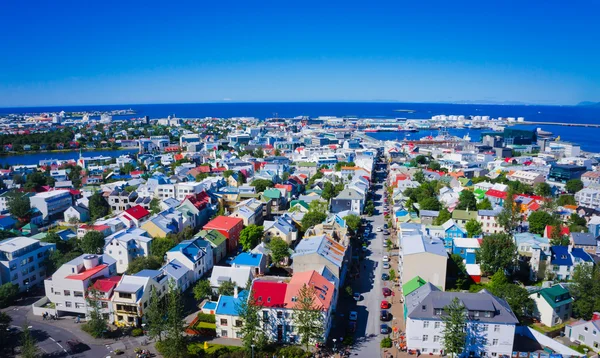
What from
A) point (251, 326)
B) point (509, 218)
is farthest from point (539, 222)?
point (251, 326)

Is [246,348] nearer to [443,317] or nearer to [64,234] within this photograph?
[443,317]

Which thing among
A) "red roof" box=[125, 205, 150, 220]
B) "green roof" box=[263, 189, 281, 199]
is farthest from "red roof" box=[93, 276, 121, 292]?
"green roof" box=[263, 189, 281, 199]

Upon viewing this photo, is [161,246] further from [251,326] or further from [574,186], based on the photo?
[574,186]

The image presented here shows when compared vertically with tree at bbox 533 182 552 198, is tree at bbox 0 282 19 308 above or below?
below

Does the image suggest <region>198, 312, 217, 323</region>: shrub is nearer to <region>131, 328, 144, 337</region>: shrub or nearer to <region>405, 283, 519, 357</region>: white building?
<region>131, 328, 144, 337</region>: shrub

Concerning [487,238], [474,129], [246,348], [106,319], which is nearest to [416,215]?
[487,238]

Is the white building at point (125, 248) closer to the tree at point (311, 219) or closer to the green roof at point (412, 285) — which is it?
the tree at point (311, 219)
